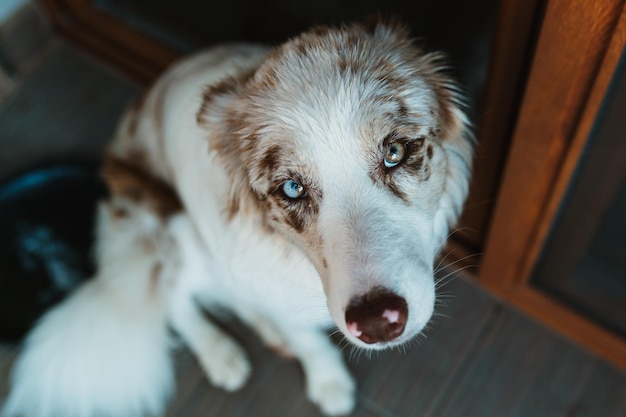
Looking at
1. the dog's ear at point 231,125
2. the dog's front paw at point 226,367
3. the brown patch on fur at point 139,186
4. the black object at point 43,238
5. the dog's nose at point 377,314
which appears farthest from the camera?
the black object at point 43,238

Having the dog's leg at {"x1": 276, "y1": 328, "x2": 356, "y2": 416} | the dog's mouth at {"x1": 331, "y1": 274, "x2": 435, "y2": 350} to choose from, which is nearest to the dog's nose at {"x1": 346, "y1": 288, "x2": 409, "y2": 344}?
the dog's mouth at {"x1": 331, "y1": 274, "x2": 435, "y2": 350}

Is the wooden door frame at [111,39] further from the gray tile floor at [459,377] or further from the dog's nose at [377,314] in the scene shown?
the dog's nose at [377,314]

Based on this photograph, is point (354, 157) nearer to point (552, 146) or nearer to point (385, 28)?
point (385, 28)

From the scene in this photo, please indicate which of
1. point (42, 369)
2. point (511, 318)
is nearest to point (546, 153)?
point (511, 318)

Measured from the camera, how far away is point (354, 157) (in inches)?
37.7

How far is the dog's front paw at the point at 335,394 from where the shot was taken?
154 cm

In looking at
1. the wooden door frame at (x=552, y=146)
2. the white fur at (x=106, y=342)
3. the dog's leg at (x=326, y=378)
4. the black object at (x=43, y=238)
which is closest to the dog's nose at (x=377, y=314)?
the wooden door frame at (x=552, y=146)

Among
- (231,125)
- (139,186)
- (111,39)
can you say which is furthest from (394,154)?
(111,39)

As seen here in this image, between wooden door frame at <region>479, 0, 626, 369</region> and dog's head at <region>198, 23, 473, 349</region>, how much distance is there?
0.16 metres

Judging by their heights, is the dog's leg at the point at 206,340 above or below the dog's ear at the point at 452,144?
below

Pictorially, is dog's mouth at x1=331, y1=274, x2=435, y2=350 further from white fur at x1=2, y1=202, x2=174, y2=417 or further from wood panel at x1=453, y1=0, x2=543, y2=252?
white fur at x1=2, y1=202, x2=174, y2=417

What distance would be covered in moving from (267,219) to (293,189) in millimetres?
140

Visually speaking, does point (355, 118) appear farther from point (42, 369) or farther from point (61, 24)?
point (61, 24)

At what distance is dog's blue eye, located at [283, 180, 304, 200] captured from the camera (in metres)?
1.01
